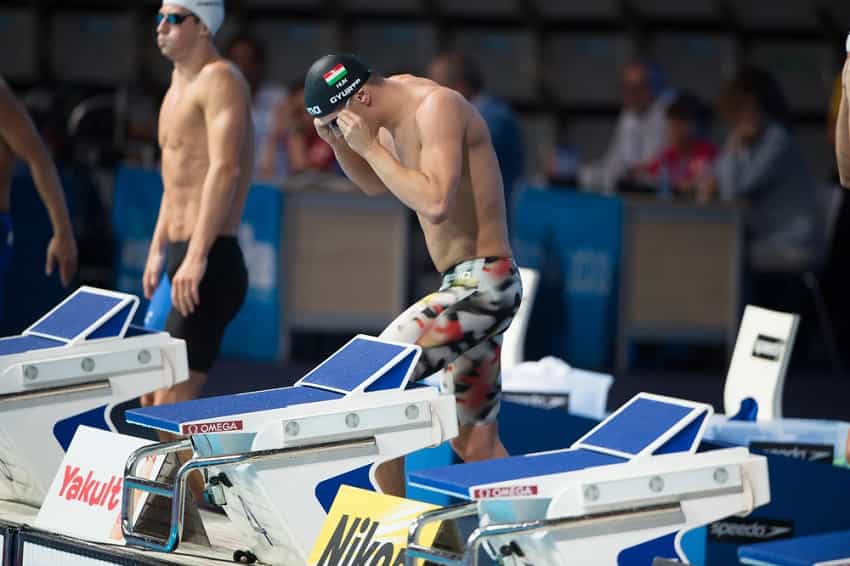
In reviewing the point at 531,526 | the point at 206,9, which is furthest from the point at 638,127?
the point at 531,526

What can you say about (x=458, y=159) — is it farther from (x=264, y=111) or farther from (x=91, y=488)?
(x=264, y=111)

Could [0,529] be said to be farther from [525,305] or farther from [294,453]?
[525,305]

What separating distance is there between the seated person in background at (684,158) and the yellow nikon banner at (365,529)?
5.81 m

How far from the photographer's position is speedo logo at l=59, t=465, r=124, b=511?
4637mm

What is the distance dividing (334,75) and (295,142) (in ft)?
18.9

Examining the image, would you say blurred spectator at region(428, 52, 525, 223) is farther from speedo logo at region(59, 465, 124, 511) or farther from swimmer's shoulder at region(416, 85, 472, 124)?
speedo logo at region(59, 465, 124, 511)

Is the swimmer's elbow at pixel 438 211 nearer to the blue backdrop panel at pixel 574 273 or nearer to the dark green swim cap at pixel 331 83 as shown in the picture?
the dark green swim cap at pixel 331 83

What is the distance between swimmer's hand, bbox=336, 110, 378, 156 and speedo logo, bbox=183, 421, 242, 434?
823 millimetres

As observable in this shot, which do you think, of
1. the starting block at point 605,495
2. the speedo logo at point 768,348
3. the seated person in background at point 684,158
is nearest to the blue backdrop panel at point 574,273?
the seated person in background at point 684,158

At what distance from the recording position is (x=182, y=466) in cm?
423

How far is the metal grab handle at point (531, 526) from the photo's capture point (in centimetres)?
357

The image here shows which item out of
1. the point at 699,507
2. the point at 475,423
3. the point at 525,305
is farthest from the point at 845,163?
the point at 525,305

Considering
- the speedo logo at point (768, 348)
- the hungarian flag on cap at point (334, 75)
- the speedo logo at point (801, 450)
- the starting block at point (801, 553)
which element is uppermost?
the hungarian flag on cap at point (334, 75)

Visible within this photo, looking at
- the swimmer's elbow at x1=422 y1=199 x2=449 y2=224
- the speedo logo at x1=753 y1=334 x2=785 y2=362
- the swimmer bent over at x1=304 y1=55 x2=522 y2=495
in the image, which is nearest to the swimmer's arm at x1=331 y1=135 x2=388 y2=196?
the swimmer bent over at x1=304 y1=55 x2=522 y2=495
